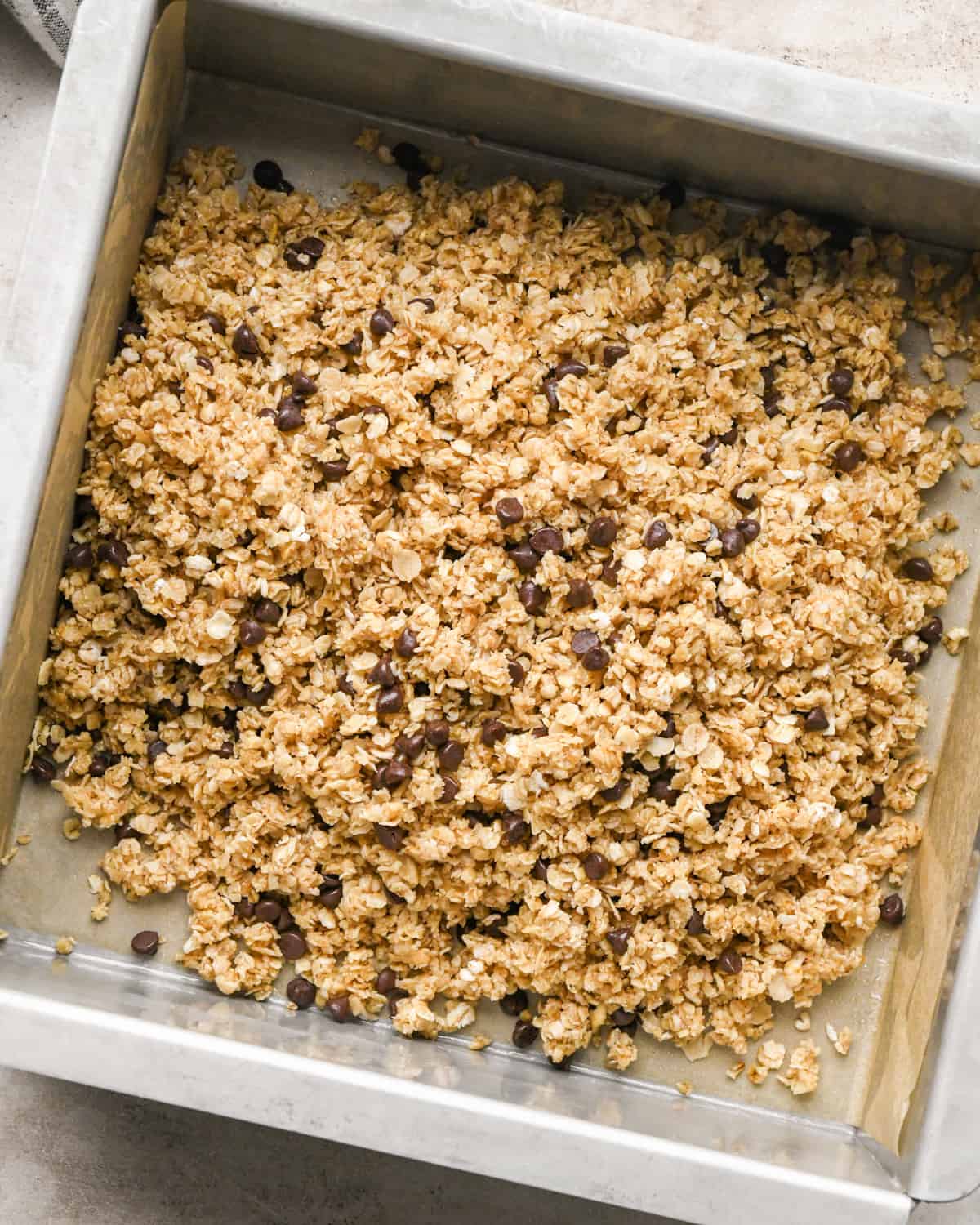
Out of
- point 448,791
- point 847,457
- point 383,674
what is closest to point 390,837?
point 448,791

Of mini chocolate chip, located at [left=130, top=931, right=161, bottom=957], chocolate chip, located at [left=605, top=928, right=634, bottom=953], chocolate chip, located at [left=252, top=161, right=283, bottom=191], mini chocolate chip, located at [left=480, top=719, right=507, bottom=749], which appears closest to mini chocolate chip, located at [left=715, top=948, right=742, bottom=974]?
chocolate chip, located at [left=605, top=928, right=634, bottom=953]

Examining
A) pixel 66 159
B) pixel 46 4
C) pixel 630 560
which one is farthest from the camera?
pixel 46 4

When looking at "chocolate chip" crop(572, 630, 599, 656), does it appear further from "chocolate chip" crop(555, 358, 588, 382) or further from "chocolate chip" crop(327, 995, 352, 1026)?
"chocolate chip" crop(327, 995, 352, 1026)

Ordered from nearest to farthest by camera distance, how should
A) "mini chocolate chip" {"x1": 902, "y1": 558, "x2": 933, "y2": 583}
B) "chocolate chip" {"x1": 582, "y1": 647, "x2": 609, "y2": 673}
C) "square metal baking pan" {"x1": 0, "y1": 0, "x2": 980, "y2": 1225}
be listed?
1. "square metal baking pan" {"x1": 0, "y1": 0, "x2": 980, "y2": 1225}
2. "chocolate chip" {"x1": 582, "y1": 647, "x2": 609, "y2": 673}
3. "mini chocolate chip" {"x1": 902, "y1": 558, "x2": 933, "y2": 583}

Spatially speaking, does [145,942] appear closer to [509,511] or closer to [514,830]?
[514,830]

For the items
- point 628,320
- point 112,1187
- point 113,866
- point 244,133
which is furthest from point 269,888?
point 244,133

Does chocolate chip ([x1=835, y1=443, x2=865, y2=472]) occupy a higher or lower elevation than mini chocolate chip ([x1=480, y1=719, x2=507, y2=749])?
higher

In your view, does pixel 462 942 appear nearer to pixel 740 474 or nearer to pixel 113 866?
pixel 113 866

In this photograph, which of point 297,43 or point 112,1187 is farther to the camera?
point 112,1187
